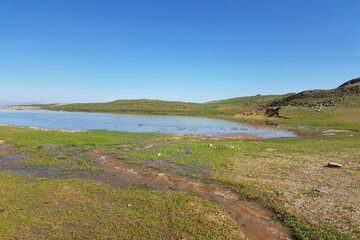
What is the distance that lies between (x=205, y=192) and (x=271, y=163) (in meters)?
7.86

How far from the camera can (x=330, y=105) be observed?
8169 cm

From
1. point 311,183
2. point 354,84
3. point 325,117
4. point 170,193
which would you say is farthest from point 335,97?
point 170,193

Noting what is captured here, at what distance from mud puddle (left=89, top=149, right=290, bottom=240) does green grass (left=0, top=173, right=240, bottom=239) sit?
647 mm

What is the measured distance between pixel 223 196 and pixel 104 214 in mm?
5323

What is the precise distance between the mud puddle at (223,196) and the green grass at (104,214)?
25.5 inches

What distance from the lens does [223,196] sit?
1474cm

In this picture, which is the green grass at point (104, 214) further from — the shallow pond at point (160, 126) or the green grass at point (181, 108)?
the green grass at point (181, 108)

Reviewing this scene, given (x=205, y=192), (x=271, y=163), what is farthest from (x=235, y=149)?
(x=205, y=192)

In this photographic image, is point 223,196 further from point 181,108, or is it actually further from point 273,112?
point 181,108

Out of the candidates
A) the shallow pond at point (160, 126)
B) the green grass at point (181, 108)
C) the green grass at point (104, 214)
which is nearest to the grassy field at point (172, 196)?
the green grass at point (104, 214)

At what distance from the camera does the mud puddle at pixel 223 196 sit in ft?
36.8

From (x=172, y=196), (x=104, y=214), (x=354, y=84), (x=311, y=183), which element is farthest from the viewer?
(x=354, y=84)

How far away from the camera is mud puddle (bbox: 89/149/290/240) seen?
1122cm

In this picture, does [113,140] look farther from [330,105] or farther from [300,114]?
[330,105]
